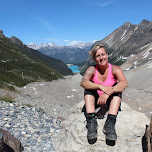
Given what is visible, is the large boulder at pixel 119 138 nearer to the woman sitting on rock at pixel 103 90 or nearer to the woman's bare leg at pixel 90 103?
the woman sitting on rock at pixel 103 90

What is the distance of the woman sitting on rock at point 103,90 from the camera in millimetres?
5570

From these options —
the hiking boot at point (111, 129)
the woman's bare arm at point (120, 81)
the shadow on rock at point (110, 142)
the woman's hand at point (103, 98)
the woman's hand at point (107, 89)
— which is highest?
the woman's bare arm at point (120, 81)

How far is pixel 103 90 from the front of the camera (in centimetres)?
589

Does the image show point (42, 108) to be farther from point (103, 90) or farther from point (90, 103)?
point (103, 90)

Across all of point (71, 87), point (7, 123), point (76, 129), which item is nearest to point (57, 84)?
point (71, 87)

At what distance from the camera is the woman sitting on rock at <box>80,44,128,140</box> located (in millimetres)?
5570

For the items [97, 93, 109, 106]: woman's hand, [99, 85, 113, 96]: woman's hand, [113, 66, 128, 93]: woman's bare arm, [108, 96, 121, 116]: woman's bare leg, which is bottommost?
[108, 96, 121, 116]: woman's bare leg

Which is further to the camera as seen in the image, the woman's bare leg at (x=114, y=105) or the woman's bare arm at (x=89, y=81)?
the woman's bare arm at (x=89, y=81)

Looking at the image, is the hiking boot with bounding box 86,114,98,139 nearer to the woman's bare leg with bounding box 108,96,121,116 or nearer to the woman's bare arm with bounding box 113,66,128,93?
the woman's bare leg with bounding box 108,96,121,116

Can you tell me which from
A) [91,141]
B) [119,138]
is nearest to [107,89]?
[119,138]

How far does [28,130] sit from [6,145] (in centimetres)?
318

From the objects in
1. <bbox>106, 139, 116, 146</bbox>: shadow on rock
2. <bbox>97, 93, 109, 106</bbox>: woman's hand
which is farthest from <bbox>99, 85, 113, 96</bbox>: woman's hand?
<bbox>106, 139, 116, 146</bbox>: shadow on rock

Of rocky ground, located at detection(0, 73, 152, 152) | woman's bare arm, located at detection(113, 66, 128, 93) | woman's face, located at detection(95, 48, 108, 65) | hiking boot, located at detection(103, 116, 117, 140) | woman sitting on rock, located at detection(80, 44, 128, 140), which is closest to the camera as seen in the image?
hiking boot, located at detection(103, 116, 117, 140)

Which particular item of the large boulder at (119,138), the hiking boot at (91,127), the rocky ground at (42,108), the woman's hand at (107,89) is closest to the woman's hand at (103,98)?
the woman's hand at (107,89)
